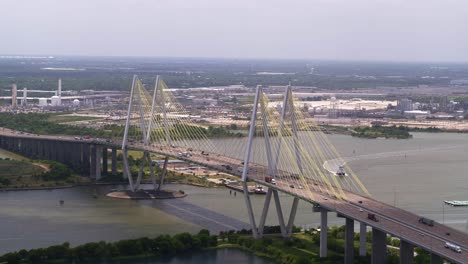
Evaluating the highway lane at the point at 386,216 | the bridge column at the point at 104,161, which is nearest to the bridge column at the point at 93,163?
the bridge column at the point at 104,161

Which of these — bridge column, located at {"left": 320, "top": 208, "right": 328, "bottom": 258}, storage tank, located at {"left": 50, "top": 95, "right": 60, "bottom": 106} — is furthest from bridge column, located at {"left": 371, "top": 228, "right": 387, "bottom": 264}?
storage tank, located at {"left": 50, "top": 95, "right": 60, "bottom": 106}

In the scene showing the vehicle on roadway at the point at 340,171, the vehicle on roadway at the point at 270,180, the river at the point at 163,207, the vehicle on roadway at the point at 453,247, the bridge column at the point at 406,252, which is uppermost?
the vehicle on roadway at the point at 270,180

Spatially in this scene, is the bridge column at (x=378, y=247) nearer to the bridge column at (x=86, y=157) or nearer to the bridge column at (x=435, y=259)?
the bridge column at (x=435, y=259)

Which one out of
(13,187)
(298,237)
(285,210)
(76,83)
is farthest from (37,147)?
(76,83)

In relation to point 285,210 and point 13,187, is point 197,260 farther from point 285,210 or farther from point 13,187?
point 13,187

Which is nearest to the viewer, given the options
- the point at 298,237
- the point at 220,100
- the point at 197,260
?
the point at 197,260
